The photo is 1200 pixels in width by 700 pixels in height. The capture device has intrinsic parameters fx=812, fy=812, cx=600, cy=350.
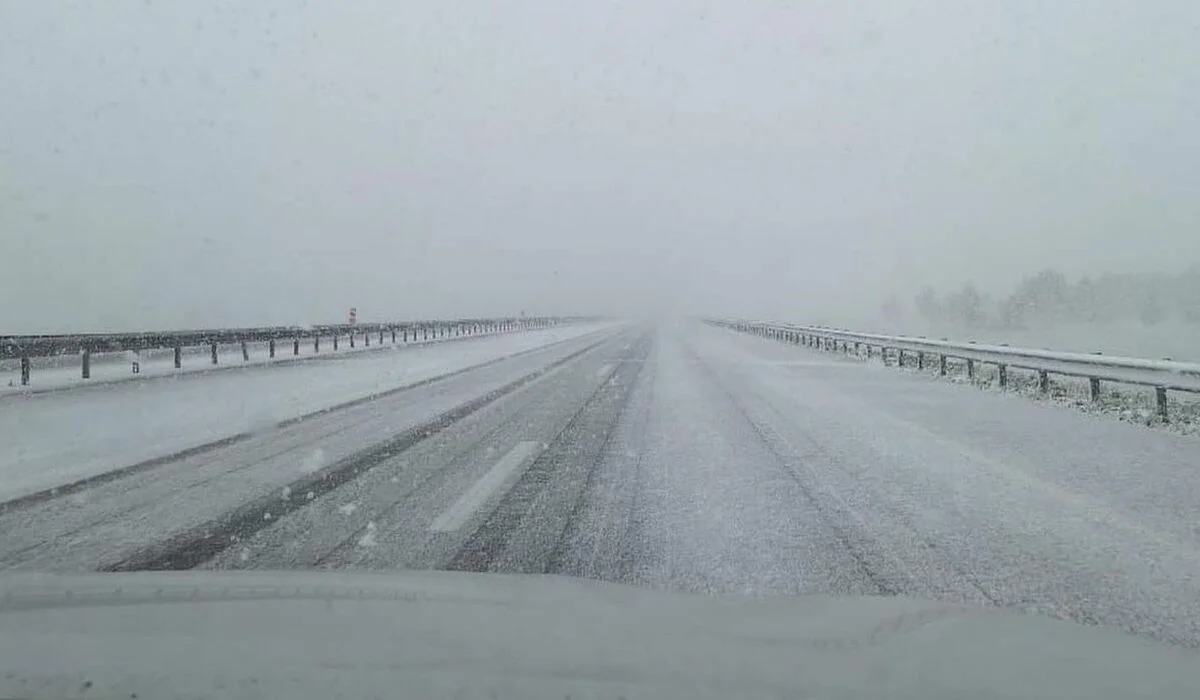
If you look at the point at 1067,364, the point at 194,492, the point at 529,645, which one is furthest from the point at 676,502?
the point at 1067,364

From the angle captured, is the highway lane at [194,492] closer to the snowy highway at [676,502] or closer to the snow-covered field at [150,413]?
the snowy highway at [676,502]

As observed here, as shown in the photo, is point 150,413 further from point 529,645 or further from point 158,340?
point 158,340

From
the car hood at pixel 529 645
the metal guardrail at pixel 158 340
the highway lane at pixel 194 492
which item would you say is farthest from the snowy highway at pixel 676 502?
the metal guardrail at pixel 158 340

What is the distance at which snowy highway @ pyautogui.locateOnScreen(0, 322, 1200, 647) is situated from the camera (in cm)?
451

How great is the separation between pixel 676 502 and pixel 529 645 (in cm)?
316

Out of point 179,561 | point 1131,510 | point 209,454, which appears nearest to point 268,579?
point 179,561

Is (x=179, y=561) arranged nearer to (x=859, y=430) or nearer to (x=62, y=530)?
(x=62, y=530)

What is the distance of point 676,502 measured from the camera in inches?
247

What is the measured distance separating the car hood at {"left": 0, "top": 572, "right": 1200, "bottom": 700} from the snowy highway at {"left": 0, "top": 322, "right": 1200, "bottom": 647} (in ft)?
1.49

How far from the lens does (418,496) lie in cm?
647

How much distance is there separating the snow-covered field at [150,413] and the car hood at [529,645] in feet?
14.1

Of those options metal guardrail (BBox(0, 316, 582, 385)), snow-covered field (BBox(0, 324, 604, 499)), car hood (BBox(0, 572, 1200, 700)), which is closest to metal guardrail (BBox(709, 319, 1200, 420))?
car hood (BBox(0, 572, 1200, 700))

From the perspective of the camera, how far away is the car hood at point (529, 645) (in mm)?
2848

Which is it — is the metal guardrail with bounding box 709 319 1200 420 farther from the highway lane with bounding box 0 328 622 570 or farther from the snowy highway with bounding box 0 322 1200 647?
the highway lane with bounding box 0 328 622 570
